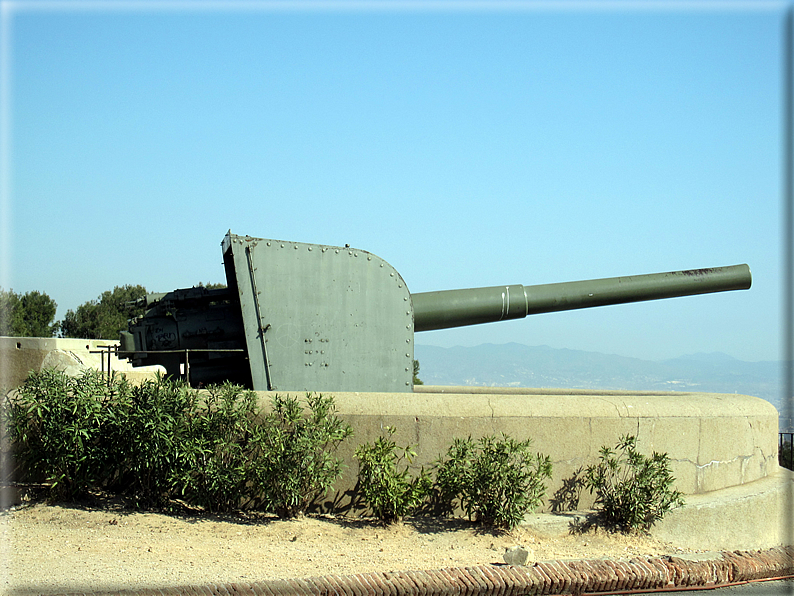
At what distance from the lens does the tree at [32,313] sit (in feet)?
128

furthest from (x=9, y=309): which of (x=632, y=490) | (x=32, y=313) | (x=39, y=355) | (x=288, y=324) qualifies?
(x=632, y=490)

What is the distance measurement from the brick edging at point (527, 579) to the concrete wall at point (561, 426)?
1122 mm

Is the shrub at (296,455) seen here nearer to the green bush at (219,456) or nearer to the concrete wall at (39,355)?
the green bush at (219,456)

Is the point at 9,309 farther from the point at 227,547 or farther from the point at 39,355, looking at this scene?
the point at 227,547

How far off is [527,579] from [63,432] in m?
4.02

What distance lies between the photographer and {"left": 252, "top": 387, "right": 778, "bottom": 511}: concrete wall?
19.8ft

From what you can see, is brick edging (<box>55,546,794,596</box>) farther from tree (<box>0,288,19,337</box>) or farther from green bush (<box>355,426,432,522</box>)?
tree (<box>0,288,19,337</box>)

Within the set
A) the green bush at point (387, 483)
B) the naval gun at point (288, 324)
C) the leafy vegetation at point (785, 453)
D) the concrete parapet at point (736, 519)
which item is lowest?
the leafy vegetation at point (785, 453)

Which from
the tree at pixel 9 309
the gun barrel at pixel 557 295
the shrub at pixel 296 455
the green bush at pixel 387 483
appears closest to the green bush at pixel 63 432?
the shrub at pixel 296 455

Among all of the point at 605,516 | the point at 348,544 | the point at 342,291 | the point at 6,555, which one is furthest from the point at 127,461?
the point at 605,516

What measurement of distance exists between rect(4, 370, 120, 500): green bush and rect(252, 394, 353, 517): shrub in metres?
1.41

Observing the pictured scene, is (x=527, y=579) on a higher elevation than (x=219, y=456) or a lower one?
lower

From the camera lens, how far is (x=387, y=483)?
5641 millimetres

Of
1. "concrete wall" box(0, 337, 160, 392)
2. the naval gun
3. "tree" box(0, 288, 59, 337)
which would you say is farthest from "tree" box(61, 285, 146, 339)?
the naval gun
